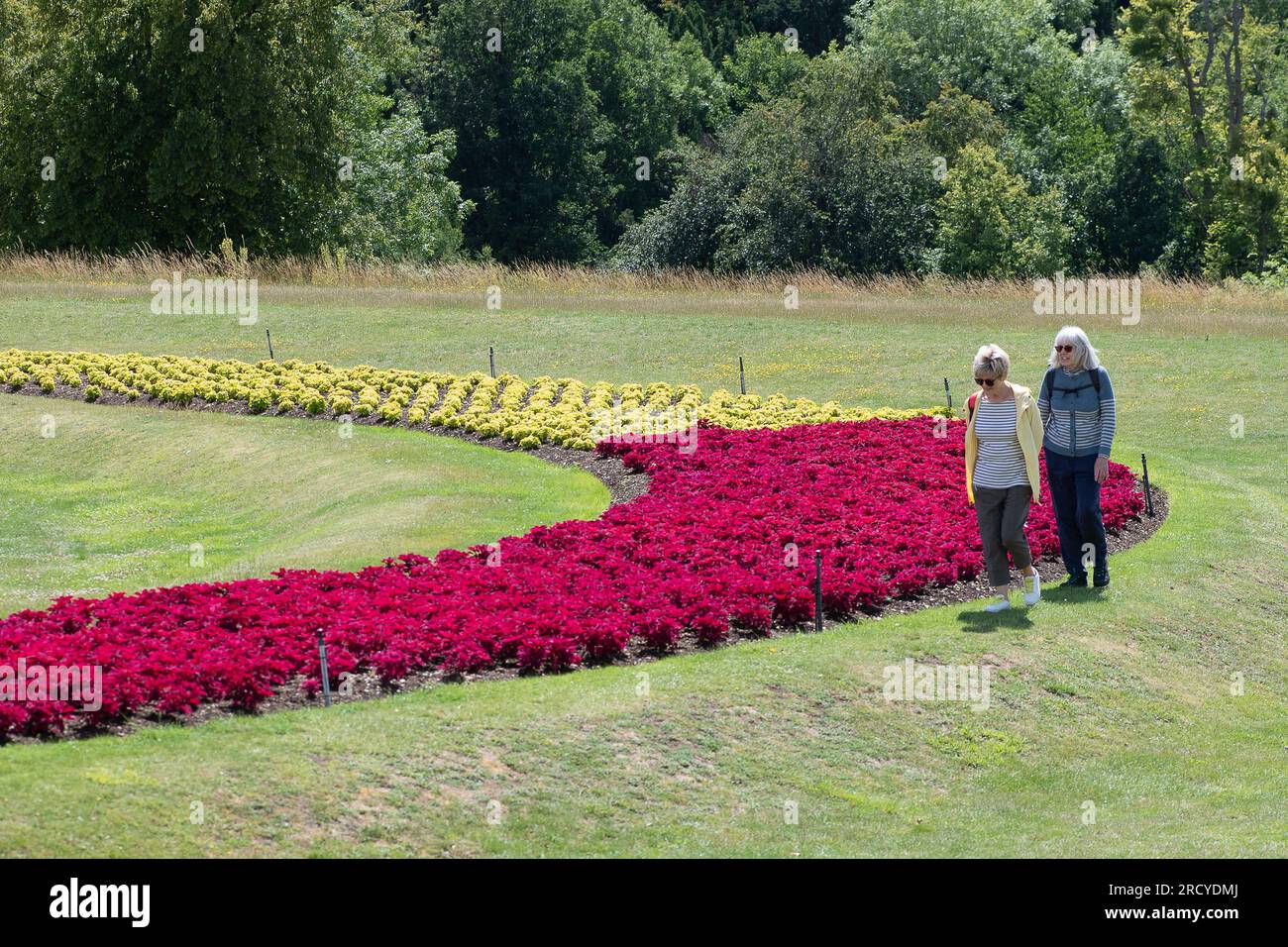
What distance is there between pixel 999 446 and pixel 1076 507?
1.46 metres

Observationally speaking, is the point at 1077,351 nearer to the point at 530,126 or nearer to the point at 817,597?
the point at 817,597

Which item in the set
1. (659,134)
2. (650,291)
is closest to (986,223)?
(650,291)

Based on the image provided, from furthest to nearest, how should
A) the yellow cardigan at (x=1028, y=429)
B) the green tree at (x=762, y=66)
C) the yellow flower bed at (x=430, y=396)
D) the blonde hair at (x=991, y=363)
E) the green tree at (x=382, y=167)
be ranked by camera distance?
the green tree at (x=762, y=66) < the green tree at (x=382, y=167) < the yellow flower bed at (x=430, y=396) < the yellow cardigan at (x=1028, y=429) < the blonde hair at (x=991, y=363)

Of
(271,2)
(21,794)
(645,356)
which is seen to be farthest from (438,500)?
(271,2)

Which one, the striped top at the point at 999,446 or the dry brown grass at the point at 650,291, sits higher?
the dry brown grass at the point at 650,291

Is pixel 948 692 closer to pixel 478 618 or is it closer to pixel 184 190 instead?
pixel 478 618

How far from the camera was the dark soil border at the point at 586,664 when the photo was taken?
9.92 meters

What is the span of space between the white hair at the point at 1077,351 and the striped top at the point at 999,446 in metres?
0.77

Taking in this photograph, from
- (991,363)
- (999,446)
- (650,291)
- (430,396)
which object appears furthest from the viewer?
(650,291)

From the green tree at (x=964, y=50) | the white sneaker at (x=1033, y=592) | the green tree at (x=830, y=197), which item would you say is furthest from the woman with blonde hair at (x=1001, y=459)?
the green tree at (x=964, y=50)

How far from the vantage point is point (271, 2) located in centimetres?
4312

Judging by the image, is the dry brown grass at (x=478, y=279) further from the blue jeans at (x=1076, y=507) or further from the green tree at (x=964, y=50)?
the green tree at (x=964, y=50)

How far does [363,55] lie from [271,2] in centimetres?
1207

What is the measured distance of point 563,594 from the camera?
12.6 m
